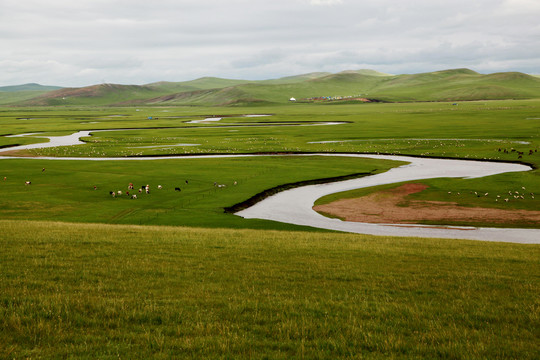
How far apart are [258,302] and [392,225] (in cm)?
3369

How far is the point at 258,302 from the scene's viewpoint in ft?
43.3

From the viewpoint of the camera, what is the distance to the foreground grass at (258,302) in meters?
9.88

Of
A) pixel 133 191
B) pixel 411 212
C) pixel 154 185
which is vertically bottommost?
pixel 411 212

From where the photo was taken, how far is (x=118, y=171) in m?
75.4

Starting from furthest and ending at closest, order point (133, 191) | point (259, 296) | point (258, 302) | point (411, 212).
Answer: point (133, 191), point (411, 212), point (259, 296), point (258, 302)

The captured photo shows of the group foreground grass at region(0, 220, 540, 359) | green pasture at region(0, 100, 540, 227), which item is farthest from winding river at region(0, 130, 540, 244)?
foreground grass at region(0, 220, 540, 359)

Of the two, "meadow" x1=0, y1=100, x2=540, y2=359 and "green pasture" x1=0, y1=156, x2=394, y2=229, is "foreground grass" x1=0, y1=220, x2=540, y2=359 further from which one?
"green pasture" x1=0, y1=156, x2=394, y2=229

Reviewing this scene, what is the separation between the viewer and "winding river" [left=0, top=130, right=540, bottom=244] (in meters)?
40.3

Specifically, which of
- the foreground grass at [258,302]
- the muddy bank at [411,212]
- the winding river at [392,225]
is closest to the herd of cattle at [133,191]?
the winding river at [392,225]

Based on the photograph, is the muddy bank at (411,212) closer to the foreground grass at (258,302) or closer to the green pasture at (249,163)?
the green pasture at (249,163)

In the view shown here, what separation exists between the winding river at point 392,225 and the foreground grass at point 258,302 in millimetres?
18044

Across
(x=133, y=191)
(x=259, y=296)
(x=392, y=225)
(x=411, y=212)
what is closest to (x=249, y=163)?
(x=133, y=191)

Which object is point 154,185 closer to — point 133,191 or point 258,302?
point 133,191

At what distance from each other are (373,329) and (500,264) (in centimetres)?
1258
